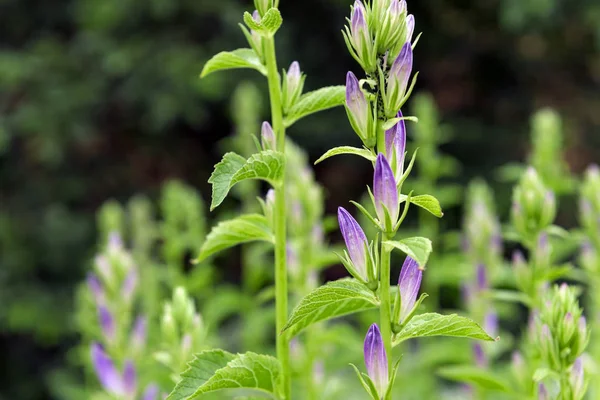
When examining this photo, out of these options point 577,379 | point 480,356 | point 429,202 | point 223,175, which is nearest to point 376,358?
point 429,202

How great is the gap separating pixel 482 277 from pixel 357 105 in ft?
5.14

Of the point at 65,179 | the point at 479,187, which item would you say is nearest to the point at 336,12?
the point at 65,179

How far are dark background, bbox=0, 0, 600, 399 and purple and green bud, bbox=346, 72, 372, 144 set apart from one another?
4582 millimetres

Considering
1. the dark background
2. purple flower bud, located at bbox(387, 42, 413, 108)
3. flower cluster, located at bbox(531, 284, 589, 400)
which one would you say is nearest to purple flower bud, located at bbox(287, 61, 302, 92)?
purple flower bud, located at bbox(387, 42, 413, 108)

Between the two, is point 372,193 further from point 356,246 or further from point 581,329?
point 581,329

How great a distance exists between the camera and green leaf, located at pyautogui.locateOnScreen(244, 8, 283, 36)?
3.15 feet

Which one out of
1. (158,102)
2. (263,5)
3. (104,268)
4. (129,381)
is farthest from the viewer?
(158,102)

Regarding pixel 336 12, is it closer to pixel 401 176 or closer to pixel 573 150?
pixel 573 150

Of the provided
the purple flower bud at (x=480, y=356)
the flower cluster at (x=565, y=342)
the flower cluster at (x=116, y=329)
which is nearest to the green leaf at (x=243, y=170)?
the flower cluster at (x=565, y=342)

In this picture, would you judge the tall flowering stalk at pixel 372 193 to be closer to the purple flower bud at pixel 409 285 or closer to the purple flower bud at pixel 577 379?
the purple flower bud at pixel 409 285

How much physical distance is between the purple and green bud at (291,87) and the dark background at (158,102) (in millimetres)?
4391

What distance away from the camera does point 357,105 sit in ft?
2.89

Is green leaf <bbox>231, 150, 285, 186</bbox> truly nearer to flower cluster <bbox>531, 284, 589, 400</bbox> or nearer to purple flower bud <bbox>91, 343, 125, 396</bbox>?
flower cluster <bbox>531, 284, 589, 400</bbox>

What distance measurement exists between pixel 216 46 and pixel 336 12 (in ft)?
3.41
